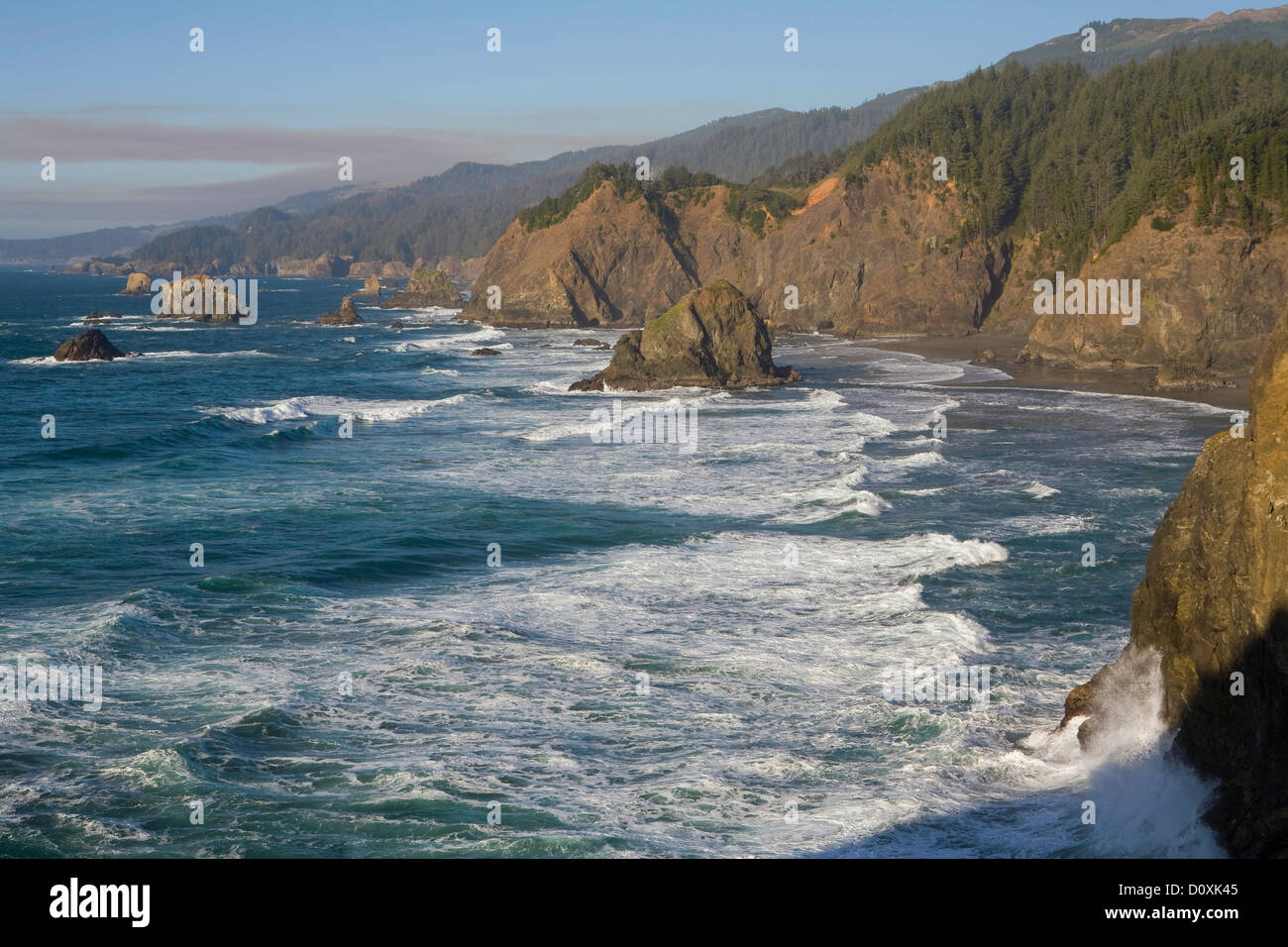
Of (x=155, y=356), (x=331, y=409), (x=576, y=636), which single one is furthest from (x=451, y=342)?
(x=576, y=636)

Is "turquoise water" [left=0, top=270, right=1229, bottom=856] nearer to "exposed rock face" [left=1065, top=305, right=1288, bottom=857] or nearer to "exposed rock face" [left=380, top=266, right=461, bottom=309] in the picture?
"exposed rock face" [left=1065, top=305, right=1288, bottom=857]

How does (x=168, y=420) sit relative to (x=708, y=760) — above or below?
above

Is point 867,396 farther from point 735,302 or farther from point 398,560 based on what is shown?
point 398,560

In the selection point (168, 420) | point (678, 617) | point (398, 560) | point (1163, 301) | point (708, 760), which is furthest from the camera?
point (1163, 301)

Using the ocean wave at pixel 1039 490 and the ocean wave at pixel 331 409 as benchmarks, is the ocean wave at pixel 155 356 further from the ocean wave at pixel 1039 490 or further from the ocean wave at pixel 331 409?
the ocean wave at pixel 1039 490

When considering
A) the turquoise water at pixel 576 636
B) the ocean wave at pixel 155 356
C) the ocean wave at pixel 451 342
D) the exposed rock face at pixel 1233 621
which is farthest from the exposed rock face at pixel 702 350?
the exposed rock face at pixel 1233 621

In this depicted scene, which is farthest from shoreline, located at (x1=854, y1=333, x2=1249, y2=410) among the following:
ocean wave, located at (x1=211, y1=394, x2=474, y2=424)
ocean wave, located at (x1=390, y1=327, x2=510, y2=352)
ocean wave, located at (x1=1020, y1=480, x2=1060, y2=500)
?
ocean wave, located at (x1=390, y1=327, x2=510, y2=352)
